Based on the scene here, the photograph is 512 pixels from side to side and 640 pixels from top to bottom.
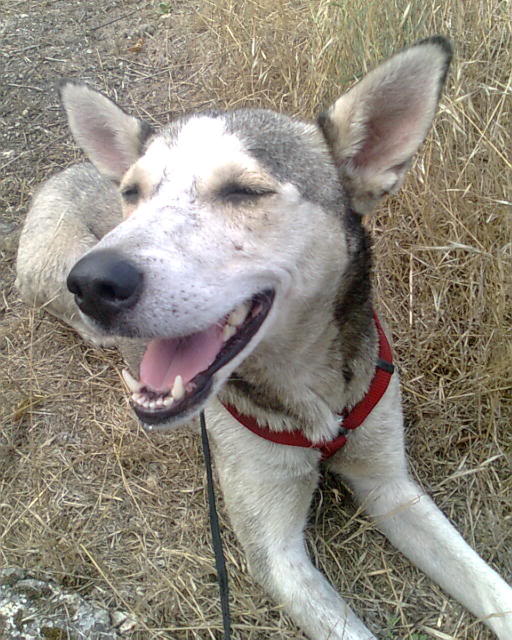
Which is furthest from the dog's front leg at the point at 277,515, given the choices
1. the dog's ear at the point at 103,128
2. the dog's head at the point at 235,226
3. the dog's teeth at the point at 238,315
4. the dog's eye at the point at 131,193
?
the dog's ear at the point at 103,128

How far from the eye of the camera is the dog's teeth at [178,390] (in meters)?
1.64

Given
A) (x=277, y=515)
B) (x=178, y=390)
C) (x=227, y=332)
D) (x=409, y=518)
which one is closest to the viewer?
(x=178, y=390)

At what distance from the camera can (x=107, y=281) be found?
146cm

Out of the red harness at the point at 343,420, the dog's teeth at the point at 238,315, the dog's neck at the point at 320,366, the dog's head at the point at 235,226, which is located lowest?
the red harness at the point at 343,420

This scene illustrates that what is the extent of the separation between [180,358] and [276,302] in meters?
0.34

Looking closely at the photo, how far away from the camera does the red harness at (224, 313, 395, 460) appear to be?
2.23m

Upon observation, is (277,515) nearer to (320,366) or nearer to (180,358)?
(320,366)

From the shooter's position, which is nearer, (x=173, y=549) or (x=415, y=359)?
(x=173, y=549)

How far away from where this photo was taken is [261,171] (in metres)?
1.82

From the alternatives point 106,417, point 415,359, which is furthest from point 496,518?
point 106,417

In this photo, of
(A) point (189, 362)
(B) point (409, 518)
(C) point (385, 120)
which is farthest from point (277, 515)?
(C) point (385, 120)

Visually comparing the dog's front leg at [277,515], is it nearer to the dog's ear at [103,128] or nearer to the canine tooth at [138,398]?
the canine tooth at [138,398]

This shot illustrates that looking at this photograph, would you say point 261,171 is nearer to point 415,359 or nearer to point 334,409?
point 334,409

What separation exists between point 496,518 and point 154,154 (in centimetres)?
204
